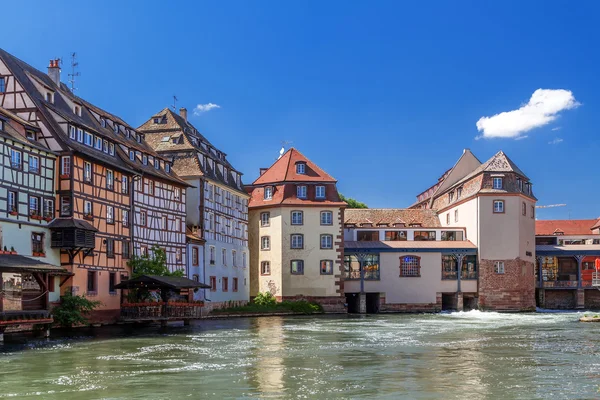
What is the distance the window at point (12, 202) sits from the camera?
36.7 m

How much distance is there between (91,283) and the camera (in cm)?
4197

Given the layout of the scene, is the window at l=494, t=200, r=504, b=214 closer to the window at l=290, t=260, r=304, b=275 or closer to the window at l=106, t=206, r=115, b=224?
the window at l=290, t=260, r=304, b=275

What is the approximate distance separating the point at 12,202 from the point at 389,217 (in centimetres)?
4243

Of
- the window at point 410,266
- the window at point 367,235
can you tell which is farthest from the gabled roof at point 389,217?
the window at point 410,266

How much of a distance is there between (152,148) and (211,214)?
612 centimetres

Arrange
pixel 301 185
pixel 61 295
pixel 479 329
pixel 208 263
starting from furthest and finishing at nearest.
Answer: pixel 301 185 → pixel 208 263 → pixel 479 329 → pixel 61 295

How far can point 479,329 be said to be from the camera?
42000mm

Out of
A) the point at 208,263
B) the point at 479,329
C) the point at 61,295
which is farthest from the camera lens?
the point at 208,263

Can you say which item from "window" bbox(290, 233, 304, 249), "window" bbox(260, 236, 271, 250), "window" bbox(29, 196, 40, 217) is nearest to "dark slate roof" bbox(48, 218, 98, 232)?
"window" bbox(29, 196, 40, 217)

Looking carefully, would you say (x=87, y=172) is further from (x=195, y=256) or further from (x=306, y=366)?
(x=306, y=366)

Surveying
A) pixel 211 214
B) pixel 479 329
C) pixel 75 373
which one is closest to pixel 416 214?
pixel 211 214

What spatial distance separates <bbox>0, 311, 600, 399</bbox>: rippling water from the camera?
1909cm

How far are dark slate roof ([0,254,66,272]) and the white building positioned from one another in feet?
61.3

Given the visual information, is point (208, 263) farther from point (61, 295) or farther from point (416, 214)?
point (416, 214)
